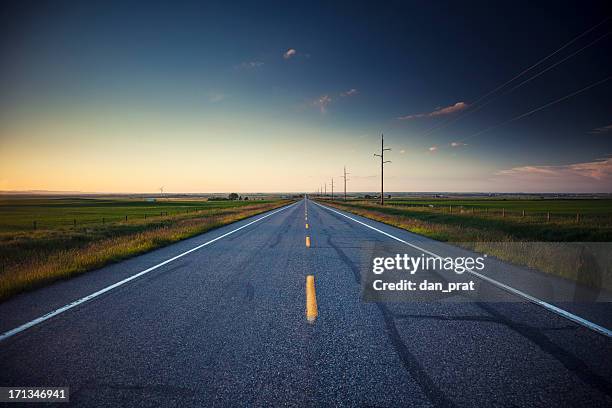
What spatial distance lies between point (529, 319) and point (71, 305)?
7.03 m

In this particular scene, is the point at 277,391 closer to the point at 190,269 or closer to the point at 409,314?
the point at 409,314

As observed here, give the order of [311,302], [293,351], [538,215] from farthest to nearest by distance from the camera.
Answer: [538,215]
[311,302]
[293,351]

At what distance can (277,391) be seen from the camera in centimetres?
247

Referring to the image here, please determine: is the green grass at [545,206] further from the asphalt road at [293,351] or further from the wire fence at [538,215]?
the asphalt road at [293,351]

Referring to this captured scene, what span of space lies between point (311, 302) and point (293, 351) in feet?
5.05

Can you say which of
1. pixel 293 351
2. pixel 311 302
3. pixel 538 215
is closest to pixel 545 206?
pixel 538 215

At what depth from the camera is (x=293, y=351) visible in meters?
3.12

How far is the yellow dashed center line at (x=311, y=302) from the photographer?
4.07 meters

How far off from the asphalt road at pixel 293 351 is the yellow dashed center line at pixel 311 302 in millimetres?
104

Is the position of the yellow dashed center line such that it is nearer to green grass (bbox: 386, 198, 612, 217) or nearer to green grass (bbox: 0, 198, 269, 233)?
green grass (bbox: 0, 198, 269, 233)

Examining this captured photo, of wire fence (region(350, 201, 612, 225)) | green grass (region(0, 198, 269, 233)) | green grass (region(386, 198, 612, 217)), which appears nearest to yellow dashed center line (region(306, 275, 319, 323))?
wire fence (region(350, 201, 612, 225))

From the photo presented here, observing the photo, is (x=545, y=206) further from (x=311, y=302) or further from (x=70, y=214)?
(x=70, y=214)

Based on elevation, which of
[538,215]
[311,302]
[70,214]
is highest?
[311,302]

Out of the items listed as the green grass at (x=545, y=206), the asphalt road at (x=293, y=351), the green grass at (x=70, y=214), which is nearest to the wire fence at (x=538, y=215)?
the green grass at (x=545, y=206)
